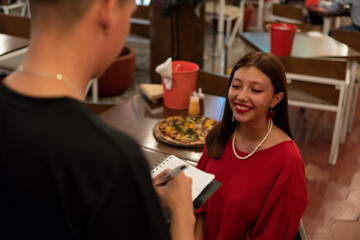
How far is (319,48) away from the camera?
3350 millimetres

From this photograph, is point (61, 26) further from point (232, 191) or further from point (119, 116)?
point (119, 116)

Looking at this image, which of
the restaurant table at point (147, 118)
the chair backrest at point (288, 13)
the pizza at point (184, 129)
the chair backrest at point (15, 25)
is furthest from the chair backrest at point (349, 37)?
the chair backrest at point (15, 25)

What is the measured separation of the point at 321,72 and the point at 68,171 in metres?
2.72

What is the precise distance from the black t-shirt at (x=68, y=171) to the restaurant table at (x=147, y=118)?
1212 mm

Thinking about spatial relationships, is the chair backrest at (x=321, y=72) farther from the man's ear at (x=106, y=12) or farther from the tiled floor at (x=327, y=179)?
the man's ear at (x=106, y=12)

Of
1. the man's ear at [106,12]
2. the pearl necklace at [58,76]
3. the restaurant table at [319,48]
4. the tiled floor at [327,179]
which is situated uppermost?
the man's ear at [106,12]

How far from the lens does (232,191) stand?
1565 millimetres

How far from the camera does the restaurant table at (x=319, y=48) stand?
314cm

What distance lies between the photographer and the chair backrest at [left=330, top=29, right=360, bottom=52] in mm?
3207

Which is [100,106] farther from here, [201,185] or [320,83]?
[320,83]

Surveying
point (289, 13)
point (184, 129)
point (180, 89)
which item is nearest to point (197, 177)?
point (184, 129)

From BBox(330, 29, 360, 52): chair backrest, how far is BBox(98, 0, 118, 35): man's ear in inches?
114

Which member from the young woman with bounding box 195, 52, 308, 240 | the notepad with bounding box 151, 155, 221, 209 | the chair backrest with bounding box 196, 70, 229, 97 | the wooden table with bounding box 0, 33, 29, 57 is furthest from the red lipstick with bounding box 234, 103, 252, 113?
the wooden table with bounding box 0, 33, 29, 57

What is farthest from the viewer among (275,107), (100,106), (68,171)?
(100,106)
